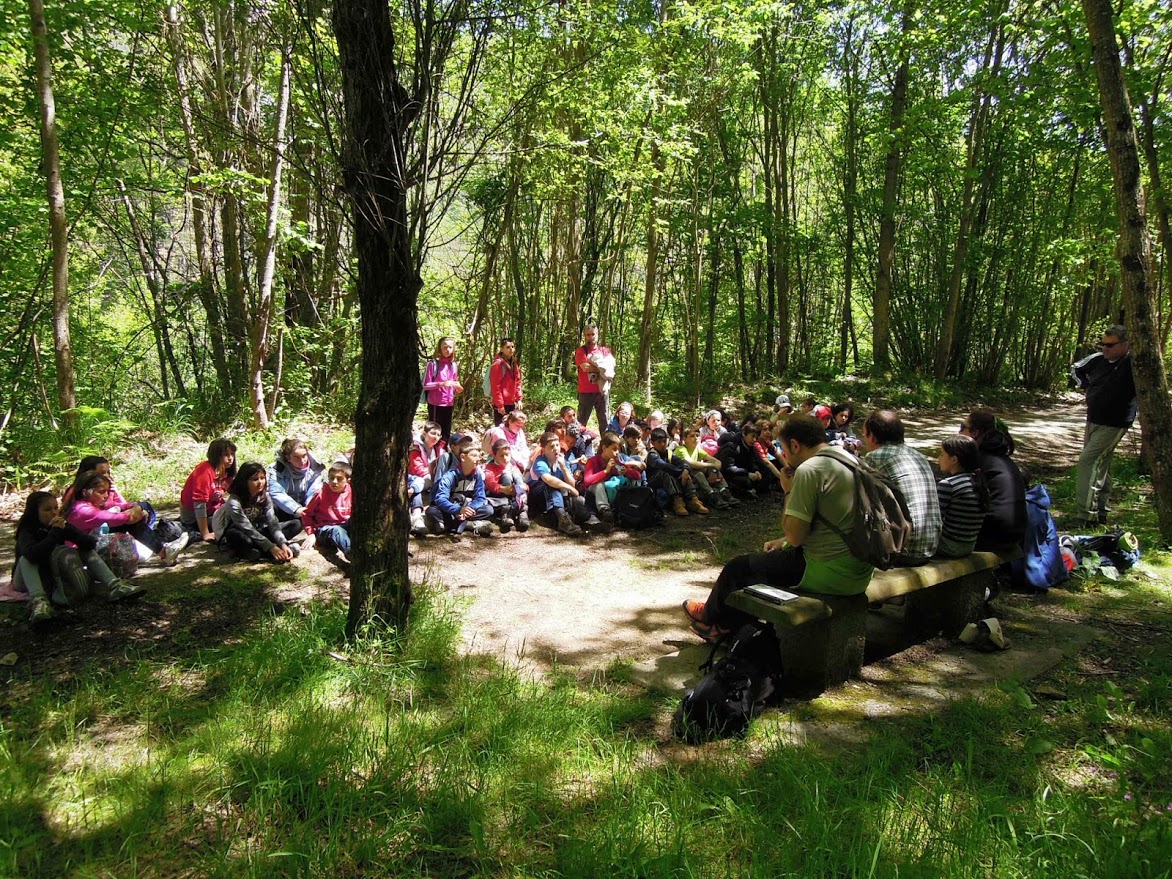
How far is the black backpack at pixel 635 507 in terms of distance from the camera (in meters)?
6.71

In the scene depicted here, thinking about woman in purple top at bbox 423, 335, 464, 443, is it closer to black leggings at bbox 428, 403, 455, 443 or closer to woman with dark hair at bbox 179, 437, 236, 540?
black leggings at bbox 428, 403, 455, 443

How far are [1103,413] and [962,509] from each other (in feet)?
9.55

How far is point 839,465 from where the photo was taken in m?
3.13

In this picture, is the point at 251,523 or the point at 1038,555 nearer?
the point at 1038,555

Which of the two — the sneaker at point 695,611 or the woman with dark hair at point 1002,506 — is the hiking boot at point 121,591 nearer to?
the sneaker at point 695,611

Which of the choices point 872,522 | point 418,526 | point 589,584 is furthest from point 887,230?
point 872,522

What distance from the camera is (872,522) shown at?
120 inches

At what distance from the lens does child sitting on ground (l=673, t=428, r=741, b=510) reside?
294 inches

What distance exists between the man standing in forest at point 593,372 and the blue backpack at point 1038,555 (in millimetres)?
5116

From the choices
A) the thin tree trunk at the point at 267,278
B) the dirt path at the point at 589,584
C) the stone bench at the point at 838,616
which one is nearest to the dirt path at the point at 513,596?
the dirt path at the point at 589,584

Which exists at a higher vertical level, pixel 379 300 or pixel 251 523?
pixel 379 300

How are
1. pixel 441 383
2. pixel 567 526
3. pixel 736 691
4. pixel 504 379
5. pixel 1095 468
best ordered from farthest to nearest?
pixel 504 379 → pixel 441 383 → pixel 567 526 → pixel 1095 468 → pixel 736 691

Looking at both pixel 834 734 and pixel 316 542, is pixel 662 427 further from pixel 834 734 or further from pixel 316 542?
pixel 834 734

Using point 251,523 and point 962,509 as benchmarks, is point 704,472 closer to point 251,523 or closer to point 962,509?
point 962,509
